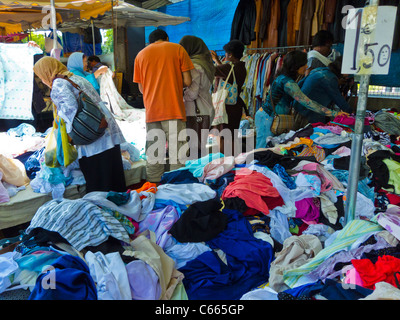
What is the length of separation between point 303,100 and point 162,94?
4.99 feet

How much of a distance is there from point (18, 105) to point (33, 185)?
1.33 metres

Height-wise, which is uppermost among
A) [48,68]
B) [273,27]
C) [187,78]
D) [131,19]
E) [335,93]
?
[131,19]

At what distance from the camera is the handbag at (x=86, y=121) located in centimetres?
279

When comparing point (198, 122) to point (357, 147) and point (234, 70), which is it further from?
point (357, 147)

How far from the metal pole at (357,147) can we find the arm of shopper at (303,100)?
1.74 metres

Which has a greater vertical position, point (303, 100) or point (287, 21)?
point (287, 21)

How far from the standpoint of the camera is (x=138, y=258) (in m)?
1.67

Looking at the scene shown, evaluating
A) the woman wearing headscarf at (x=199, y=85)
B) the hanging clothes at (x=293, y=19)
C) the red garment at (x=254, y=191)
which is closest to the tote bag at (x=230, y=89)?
the woman wearing headscarf at (x=199, y=85)

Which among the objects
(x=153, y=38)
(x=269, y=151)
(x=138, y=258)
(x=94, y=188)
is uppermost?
(x=153, y=38)

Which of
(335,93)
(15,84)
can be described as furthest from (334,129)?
(15,84)

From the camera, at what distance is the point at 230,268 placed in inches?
76.4

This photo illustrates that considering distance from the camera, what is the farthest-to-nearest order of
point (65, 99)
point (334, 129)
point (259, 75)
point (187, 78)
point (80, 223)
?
point (259, 75), point (187, 78), point (334, 129), point (65, 99), point (80, 223)
